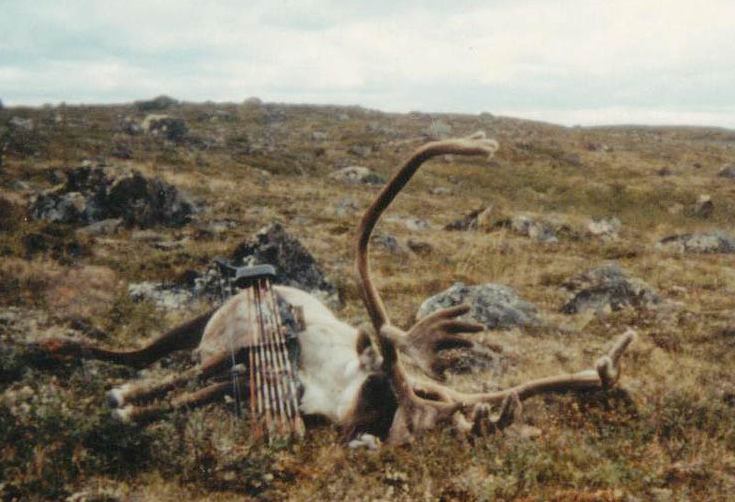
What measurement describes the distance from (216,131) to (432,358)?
169ft

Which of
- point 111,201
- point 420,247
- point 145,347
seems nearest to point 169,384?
point 145,347

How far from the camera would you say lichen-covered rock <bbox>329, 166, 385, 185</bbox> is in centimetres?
3272

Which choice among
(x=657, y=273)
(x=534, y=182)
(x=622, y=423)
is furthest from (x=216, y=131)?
(x=622, y=423)

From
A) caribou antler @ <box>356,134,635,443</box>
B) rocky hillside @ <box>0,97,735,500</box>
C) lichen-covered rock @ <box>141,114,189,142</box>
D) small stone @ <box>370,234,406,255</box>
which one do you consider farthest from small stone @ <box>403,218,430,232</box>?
lichen-covered rock @ <box>141,114,189,142</box>

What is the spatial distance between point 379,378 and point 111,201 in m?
12.4

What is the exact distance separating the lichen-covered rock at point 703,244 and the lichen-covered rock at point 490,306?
33.0 ft

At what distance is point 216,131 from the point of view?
53906 millimetres

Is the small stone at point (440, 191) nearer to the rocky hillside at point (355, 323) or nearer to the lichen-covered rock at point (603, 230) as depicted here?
the rocky hillside at point (355, 323)

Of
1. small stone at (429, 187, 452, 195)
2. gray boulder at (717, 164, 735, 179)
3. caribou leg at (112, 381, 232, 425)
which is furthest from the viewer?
gray boulder at (717, 164, 735, 179)

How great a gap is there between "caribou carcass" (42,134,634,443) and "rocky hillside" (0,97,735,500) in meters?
0.16

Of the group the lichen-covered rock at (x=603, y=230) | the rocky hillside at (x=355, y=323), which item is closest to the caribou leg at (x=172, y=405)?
the rocky hillside at (x=355, y=323)

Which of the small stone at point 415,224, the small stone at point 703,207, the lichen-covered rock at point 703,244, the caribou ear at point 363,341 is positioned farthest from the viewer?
the small stone at point 703,207

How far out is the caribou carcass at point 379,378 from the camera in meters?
4.74

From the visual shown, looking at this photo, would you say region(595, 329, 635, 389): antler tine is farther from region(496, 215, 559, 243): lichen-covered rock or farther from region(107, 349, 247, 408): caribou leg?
region(496, 215, 559, 243): lichen-covered rock
